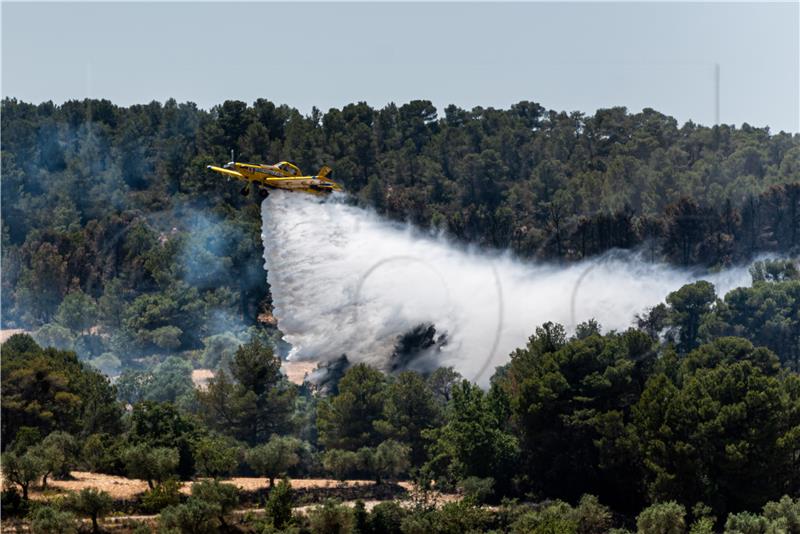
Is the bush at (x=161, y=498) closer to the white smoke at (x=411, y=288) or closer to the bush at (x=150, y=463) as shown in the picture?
the bush at (x=150, y=463)

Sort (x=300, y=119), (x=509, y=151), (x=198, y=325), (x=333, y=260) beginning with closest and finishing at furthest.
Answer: (x=333, y=260) → (x=198, y=325) → (x=300, y=119) → (x=509, y=151)

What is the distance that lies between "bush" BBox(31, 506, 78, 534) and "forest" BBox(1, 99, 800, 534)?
9cm

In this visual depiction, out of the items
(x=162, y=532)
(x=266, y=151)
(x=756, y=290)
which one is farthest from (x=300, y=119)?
(x=162, y=532)

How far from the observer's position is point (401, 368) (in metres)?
101

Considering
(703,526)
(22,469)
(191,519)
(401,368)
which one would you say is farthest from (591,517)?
(401,368)

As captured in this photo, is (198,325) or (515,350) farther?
(198,325)

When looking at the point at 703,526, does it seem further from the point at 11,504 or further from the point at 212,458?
the point at 11,504

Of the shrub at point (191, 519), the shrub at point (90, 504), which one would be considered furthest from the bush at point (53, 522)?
the shrub at point (191, 519)

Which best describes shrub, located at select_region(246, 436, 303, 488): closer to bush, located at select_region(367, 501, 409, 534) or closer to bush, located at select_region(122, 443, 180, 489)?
bush, located at select_region(122, 443, 180, 489)

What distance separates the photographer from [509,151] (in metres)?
156

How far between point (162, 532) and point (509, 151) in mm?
87403

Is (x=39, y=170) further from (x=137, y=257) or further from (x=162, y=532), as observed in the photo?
(x=162, y=532)

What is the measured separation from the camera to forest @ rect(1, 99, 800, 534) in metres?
80.7

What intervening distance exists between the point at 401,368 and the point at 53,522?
32174 mm
